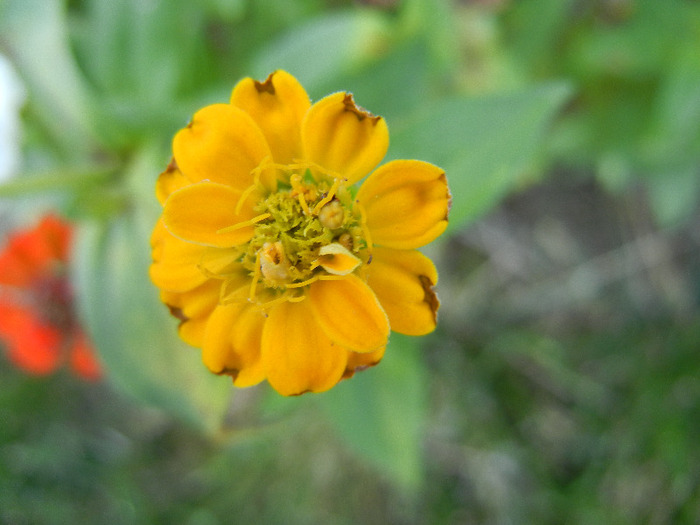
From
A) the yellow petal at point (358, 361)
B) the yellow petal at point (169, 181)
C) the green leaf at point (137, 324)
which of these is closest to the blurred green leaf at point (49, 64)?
the green leaf at point (137, 324)

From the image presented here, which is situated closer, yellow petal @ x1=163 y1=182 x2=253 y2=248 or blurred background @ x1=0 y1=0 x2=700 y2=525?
yellow petal @ x1=163 y1=182 x2=253 y2=248

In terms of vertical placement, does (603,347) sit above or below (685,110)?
below

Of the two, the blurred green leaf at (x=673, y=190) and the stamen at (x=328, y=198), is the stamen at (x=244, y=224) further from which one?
the blurred green leaf at (x=673, y=190)

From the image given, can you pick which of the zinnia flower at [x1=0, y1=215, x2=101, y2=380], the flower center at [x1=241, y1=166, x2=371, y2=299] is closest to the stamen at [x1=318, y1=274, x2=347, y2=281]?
the flower center at [x1=241, y1=166, x2=371, y2=299]

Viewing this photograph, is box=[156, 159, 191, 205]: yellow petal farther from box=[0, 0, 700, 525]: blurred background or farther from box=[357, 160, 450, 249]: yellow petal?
box=[0, 0, 700, 525]: blurred background

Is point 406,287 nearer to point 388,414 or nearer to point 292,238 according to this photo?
Result: point 292,238

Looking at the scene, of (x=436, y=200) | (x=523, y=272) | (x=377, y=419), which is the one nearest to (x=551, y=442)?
(x=523, y=272)

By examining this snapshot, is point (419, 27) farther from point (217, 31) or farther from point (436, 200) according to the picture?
point (436, 200)
